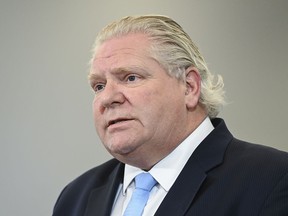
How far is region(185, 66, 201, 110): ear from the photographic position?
3.75 feet

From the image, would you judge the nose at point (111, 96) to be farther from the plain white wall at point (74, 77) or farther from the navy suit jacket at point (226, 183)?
the plain white wall at point (74, 77)

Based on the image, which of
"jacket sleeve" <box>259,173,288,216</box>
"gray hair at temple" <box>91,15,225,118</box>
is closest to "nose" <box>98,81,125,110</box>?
"gray hair at temple" <box>91,15,225,118</box>

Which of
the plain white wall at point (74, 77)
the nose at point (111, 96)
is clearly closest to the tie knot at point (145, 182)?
the nose at point (111, 96)

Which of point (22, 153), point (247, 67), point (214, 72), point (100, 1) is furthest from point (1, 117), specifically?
point (247, 67)

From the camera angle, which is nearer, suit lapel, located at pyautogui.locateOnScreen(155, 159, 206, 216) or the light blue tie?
suit lapel, located at pyautogui.locateOnScreen(155, 159, 206, 216)

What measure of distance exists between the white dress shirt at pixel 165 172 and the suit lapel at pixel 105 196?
2 centimetres

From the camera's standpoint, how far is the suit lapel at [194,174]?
3.24ft

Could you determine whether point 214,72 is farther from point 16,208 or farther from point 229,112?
point 16,208

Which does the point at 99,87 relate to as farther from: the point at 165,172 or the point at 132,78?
the point at 165,172

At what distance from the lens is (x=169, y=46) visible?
113 centimetres

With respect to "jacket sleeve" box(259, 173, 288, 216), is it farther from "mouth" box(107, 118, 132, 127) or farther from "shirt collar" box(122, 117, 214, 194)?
"mouth" box(107, 118, 132, 127)

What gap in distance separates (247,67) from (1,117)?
3.78 ft

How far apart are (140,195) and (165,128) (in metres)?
0.19

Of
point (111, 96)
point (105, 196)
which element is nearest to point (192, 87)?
point (111, 96)
